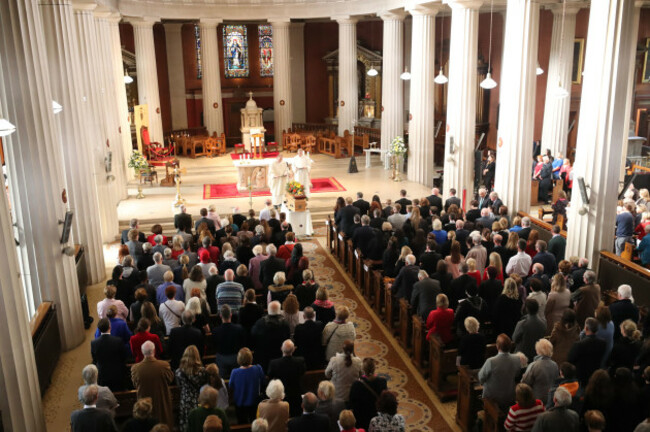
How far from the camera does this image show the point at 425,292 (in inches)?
349

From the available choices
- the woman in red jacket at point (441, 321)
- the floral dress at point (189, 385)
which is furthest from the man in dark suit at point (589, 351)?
the floral dress at point (189, 385)

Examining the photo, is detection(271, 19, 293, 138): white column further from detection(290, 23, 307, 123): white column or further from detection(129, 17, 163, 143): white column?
detection(129, 17, 163, 143): white column

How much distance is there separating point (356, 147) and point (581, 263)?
1888 centimetres

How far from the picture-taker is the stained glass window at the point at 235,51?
30.5 metres

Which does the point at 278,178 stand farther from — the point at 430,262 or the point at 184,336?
the point at 184,336

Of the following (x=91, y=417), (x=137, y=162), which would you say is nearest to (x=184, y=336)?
(x=91, y=417)

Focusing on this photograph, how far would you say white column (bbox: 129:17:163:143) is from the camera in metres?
23.7

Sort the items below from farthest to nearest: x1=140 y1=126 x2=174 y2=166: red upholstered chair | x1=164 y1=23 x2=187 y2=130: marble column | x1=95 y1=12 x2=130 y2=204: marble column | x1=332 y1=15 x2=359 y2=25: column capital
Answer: x1=164 y1=23 x2=187 y2=130: marble column, x1=332 y1=15 x2=359 y2=25: column capital, x1=140 y1=126 x2=174 y2=166: red upholstered chair, x1=95 y1=12 x2=130 y2=204: marble column

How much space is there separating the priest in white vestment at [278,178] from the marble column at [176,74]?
14.2m

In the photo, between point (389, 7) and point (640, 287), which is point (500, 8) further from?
point (640, 287)

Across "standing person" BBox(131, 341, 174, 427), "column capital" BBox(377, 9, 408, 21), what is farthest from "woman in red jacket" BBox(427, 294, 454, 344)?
"column capital" BBox(377, 9, 408, 21)

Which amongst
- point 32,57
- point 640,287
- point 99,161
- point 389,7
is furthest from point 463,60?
point 32,57

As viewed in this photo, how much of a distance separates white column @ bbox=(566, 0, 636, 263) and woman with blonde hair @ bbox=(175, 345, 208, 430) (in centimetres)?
789

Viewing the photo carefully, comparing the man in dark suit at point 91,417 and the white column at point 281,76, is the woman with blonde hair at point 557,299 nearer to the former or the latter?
the man in dark suit at point 91,417
